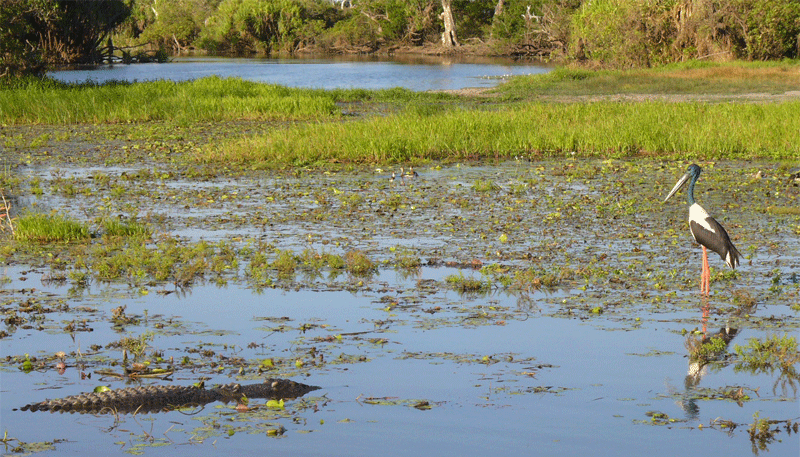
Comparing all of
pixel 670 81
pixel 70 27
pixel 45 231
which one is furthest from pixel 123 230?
pixel 70 27

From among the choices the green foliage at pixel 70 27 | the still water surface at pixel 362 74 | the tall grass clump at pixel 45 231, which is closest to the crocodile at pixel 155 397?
the tall grass clump at pixel 45 231

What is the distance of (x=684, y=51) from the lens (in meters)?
38.6

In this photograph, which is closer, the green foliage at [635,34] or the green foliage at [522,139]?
the green foliage at [522,139]

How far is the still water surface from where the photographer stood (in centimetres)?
3944

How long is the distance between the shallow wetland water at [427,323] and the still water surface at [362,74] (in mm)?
25014

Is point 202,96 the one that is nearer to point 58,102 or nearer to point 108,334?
point 58,102

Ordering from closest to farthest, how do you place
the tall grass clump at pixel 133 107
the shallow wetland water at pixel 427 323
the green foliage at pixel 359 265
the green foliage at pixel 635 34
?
the shallow wetland water at pixel 427 323
the green foliage at pixel 359 265
the tall grass clump at pixel 133 107
the green foliage at pixel 635 34

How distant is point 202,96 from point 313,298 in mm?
18828

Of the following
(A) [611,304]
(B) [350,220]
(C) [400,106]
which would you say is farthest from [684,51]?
(A) [611,304]

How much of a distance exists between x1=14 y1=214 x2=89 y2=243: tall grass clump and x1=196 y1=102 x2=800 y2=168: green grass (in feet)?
18.2

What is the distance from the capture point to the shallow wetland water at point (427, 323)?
4957 millimetres

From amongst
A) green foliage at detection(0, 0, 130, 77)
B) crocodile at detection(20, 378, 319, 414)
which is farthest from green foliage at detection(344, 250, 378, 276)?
green foliage at detection(0, 0, 130, 77)

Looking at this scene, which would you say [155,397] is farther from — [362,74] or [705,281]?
[362,74]

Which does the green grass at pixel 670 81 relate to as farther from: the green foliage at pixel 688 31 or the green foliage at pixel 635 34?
the green foliage at pixel 635 34
